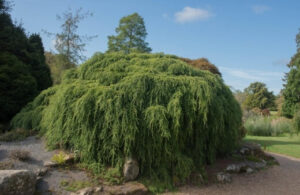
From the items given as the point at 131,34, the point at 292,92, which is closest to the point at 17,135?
the point at 131,34

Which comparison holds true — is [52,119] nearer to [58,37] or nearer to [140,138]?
[140,138]

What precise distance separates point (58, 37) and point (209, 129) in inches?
541

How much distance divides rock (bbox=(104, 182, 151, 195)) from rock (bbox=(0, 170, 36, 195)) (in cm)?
126

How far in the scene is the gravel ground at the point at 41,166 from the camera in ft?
11.3

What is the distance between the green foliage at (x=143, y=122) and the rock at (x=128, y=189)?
348mm

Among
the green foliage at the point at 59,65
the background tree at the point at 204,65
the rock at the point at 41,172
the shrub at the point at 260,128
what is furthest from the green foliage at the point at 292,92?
the rock at the point at 41,172

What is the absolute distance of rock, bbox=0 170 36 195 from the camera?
296cm

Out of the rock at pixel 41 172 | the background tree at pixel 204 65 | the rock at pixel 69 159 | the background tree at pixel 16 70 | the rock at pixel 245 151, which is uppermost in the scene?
the background tree at pixel 204 65

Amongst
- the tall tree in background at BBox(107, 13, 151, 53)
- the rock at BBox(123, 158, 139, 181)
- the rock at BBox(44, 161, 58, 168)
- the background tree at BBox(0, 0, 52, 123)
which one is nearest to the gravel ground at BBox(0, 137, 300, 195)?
the rock at BBox(44, 161, 58, 168)

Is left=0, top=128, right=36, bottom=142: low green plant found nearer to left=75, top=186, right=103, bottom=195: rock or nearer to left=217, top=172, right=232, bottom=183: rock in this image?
left=75, top=186, right=103, bottom=195: rock

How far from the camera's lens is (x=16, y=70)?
293 inches

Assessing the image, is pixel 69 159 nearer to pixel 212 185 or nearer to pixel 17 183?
pixel 17 183

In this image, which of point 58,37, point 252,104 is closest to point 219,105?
point 58,37

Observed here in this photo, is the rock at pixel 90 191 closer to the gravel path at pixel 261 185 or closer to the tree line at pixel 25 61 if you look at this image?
the gravel path at pixel 261 185
